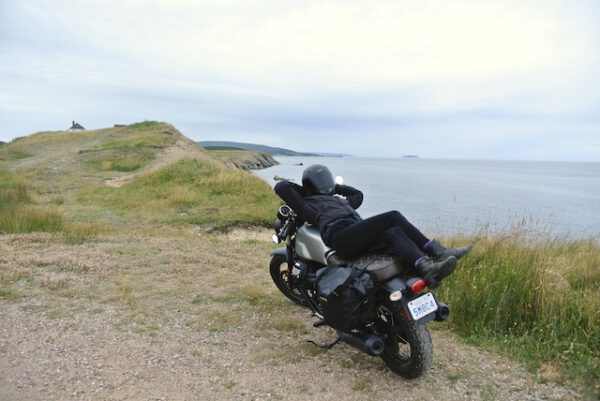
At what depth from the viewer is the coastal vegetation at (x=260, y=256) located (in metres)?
4.42

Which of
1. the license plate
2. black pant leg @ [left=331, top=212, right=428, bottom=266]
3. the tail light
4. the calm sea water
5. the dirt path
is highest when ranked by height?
black pant leg @ [left=331, top=212, right=428, bottom=266]

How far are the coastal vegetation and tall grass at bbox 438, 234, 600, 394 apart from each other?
0.4 inches

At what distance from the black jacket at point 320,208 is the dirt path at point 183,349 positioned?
1.19 metres

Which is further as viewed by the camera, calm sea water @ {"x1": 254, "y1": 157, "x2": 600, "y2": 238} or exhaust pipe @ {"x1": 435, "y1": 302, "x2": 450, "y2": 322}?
calm sea water @ {"x1": 254, "y1": 157, "x2": 600, "y2": 238}

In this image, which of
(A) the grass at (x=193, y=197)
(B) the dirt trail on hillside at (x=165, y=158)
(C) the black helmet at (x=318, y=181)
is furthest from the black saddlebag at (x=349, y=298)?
(B) the dirt trail on hillside at (x=165, y=158)

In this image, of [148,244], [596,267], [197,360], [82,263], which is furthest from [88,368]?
[596,267]

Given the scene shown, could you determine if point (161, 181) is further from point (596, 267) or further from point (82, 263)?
point (596, 267)

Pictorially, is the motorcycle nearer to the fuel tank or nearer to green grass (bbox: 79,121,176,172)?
the fuel tank

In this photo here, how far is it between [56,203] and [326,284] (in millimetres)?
13699

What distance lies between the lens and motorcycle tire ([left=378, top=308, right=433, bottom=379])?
139 inches

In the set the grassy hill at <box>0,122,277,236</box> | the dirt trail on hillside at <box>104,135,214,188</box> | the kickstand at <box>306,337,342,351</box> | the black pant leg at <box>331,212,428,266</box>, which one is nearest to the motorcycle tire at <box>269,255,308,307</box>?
the kickstand at <box>306,337,342,351</box>

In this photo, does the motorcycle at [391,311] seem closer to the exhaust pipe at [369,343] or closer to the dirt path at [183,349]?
the exhaust pipe at [369,343]

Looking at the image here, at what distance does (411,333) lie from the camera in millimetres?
3516

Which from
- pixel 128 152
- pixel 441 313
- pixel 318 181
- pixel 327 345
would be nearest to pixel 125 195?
pixel 128 152
